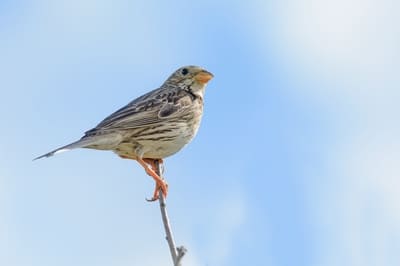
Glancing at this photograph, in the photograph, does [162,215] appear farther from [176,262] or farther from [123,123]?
[123,123]

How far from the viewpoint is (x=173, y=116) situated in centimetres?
989

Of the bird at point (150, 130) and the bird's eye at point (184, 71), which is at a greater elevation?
the bird's eye at point (184, 71)

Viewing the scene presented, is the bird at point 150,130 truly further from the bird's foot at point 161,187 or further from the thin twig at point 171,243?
the thin twig at point 171,243

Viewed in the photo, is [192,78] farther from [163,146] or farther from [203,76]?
[163,146]

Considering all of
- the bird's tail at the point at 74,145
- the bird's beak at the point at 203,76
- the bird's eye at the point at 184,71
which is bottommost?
the bird's tail at the point at 74,145

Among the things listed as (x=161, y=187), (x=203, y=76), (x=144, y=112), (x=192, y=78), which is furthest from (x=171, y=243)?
(x=192, y=78)

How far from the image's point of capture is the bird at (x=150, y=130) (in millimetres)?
9220

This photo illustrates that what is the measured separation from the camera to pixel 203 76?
1084 cm

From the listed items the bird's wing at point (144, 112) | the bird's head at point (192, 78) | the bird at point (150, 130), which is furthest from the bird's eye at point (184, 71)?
the bird at point (150, 130)


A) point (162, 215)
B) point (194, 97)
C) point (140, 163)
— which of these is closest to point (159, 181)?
point (140, 163)

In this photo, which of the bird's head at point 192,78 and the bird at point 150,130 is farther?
the bird's head at point 192,78

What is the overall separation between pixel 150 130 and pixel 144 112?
449 mm

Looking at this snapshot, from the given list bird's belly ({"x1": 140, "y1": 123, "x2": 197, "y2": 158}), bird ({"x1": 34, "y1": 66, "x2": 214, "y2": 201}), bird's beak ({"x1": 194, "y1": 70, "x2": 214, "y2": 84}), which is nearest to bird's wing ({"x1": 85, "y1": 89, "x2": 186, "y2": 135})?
bird ({"x1": 34, "y1": 66, "x2": 214, "y2": 201})

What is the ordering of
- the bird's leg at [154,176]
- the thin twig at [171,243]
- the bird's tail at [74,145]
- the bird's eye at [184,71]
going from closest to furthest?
the thin twig at [171,243]
the bird's tail at [74,145]
the bird's leg at [154,176]
the bird's eye at [184,71]
